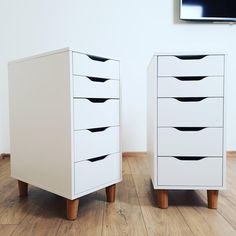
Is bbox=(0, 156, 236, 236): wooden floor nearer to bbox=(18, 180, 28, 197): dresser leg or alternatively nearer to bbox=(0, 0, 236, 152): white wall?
bbox=(18, 180, 28, 197): dresser leg

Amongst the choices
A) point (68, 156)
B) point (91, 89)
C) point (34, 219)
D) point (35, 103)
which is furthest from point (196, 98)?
point (34, 219)

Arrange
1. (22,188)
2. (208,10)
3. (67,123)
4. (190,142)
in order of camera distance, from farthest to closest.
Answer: (208,10) → (22,188) → (190,142) → (67,123)

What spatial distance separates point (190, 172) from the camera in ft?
2.80

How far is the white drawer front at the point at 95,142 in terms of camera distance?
2.55 feet

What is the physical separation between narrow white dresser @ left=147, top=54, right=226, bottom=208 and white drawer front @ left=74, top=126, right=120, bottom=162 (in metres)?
0.17

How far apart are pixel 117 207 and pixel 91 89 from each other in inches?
19.3

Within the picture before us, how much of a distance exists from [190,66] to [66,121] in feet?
1.67

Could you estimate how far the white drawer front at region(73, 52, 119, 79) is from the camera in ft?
2.51

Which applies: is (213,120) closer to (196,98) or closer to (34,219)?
(196,98)

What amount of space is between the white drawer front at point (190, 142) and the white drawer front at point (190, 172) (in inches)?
1.1

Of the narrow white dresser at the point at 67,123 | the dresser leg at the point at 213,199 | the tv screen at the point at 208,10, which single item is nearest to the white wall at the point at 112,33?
the tv screen at the point at 208,10

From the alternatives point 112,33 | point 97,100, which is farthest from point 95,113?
point 112,33

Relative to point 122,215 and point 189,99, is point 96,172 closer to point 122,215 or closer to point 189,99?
point 122,215

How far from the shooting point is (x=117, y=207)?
0.90 m
